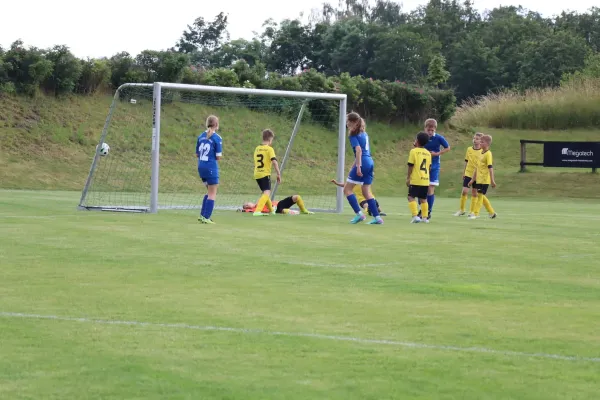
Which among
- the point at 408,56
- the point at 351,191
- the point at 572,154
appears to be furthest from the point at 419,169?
the point at 408,56

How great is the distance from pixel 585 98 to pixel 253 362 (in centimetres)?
5033

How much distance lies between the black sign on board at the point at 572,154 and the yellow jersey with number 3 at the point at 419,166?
926 inches

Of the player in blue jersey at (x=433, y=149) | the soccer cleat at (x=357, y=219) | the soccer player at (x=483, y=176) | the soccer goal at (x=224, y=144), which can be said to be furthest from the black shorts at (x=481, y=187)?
the soccer goal at (x=224, y=144)

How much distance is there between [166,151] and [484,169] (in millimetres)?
18392

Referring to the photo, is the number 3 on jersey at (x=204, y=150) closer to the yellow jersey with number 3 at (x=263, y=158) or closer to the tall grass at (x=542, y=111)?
the yellow jersey with number 3 at (x=263, y=158)

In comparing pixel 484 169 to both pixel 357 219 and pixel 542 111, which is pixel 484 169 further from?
pixel 542 111

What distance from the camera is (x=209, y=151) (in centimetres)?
1847

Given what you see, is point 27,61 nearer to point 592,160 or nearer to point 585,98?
point 592,160

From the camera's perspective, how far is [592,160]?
135 ft

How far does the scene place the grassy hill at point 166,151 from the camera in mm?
36344

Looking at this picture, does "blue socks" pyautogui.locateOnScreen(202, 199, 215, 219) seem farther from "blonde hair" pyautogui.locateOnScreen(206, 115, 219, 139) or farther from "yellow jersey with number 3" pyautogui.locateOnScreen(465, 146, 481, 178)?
"yellow jersey with number 3" pyautogui.locateOnScreen(465, 146, 481, 178)

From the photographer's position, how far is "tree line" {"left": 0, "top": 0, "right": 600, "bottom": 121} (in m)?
51.3

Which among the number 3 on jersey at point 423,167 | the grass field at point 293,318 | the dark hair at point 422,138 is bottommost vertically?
the grass field at point 293,318

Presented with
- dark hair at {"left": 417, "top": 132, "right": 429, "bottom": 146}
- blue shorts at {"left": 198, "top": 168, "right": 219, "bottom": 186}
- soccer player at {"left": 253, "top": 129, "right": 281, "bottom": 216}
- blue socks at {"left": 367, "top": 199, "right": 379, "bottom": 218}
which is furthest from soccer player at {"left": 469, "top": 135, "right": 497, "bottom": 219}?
blue shorts at {"left": 198, "top": 168, "right": 219, "bottom": 186}
